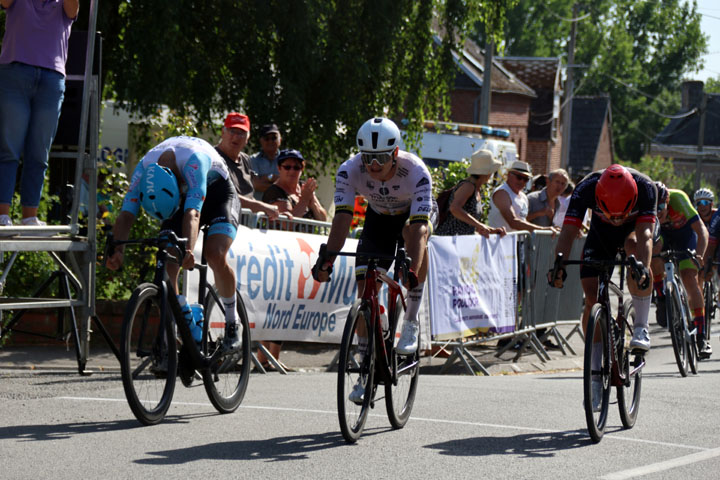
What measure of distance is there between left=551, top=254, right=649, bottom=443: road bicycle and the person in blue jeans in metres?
3.92

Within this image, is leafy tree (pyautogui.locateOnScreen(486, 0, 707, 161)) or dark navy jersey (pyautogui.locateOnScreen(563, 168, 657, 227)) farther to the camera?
leafy tree (pyautogui.locateOnScreen(486, 0, 707, 161))

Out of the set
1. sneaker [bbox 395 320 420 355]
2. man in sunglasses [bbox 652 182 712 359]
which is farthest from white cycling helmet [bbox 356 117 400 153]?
man in sunglasses [bbox 652 182 712 359]

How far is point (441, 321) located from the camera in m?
11.9

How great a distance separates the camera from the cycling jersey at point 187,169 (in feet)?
23.6

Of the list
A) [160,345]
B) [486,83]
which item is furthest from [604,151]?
[160,345]

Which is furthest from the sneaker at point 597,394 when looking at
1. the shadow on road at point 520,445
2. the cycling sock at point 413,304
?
the cycling sock at point 413,304

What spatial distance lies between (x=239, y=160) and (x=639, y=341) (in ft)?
14.6

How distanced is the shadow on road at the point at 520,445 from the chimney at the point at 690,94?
85.1 m

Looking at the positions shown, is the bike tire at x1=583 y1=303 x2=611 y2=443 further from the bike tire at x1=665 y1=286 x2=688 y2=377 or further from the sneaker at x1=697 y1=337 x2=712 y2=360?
Result: the sneaker at x1=697 y1=337 x2=712 y2=360

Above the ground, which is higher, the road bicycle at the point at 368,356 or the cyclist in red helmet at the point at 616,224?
the cyclist in red helmet at the point at 616,224

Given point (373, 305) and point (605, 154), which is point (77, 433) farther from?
point (605, 154)

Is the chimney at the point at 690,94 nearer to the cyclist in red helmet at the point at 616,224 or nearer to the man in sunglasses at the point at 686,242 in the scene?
the man in sunglasses at the point at 686,242

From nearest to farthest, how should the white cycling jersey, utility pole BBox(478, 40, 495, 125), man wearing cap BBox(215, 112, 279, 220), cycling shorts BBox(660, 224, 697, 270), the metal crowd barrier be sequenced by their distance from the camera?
1. the white cycling jersey
2. man wearing cap BBox(215, 112, 279, 220)
3. the metal crowd barrier
4. cycling shorts BBox(660, 224, 697, 270)
5. utility pole BBox(478, 40, 495, 125)

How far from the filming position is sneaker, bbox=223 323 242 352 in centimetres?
767
